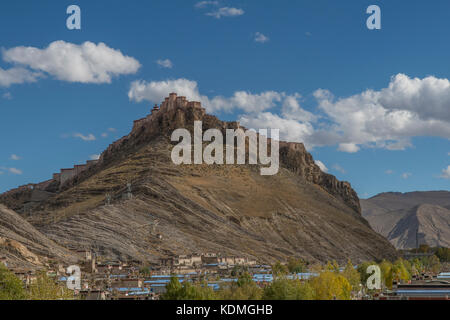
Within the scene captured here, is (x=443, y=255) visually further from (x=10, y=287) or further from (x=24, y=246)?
(x=10, y=287)

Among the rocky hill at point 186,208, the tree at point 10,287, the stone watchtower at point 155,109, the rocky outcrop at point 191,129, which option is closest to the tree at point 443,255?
the rocky outcrop at point 191,129

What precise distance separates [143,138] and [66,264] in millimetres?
78475

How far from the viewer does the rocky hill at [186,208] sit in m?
98.0

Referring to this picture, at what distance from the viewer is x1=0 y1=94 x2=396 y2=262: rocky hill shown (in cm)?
9800

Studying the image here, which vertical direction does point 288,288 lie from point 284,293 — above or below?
above

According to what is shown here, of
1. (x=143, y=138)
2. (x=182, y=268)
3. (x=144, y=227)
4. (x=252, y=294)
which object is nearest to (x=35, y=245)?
(x=182, y=268)

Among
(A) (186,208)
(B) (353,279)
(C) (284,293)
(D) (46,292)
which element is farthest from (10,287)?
(A) (186,208)

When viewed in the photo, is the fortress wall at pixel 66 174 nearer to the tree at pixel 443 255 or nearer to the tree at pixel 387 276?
the tree at pixel 443 255

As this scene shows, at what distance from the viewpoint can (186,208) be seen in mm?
114000

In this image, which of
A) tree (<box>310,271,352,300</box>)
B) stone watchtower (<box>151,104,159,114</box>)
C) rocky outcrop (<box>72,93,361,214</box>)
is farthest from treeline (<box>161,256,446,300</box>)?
stone watchtower (<box>151,104,159,114</box>)
